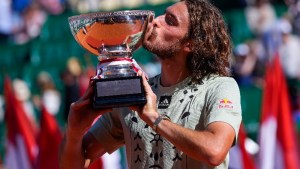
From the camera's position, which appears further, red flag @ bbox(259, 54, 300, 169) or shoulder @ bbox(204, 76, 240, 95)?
red flag @ bbox(259, 54, 300, 169)

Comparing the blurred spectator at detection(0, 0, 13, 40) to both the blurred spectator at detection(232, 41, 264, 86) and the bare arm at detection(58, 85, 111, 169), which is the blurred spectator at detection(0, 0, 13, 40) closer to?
the blurred spectator at detection(232, 41, 264, 86)

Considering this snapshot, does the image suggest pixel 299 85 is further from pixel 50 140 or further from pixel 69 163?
pixel 69 163

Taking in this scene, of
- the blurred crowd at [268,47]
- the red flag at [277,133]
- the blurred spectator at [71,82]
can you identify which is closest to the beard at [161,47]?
the red flag at [277,133]

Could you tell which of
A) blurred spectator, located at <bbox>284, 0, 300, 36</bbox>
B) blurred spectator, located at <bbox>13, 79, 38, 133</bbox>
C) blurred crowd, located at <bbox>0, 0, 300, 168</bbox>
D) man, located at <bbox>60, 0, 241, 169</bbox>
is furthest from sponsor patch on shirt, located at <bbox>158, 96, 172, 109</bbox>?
blurred spectator, located at <bbox>13, 79, 38, 133</bbox>

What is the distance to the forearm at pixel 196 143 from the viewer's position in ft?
15.7

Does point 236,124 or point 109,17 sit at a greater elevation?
point 109,17

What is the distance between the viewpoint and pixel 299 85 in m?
12.6

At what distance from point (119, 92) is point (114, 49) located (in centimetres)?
23

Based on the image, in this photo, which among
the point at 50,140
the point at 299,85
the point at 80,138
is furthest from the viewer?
the point at 299,85

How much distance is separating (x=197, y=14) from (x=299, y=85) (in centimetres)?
752

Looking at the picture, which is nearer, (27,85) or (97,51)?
(97,51)

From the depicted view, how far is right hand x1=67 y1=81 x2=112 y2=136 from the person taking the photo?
16.1ft

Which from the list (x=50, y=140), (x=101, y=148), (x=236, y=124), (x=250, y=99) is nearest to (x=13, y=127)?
(x=50, y=140)

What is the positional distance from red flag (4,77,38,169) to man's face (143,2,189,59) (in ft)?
17.1
